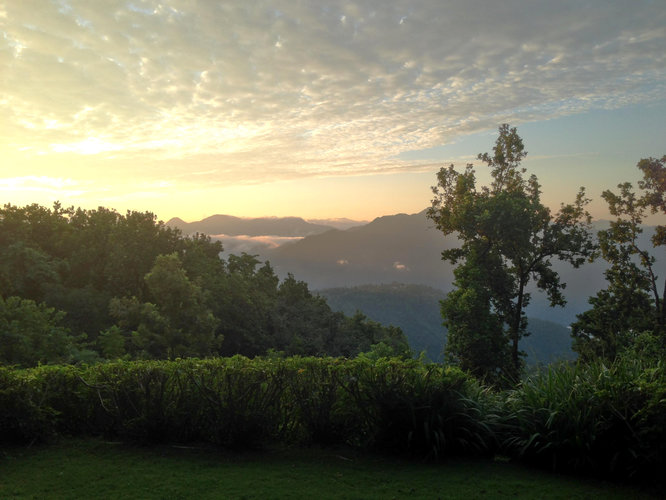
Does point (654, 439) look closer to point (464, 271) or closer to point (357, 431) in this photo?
point (357, 431)

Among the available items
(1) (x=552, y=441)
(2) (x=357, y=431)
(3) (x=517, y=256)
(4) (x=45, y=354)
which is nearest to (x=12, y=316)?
(4) (x=45, y=354)

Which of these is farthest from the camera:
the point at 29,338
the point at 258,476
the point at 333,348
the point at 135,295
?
the point at 333,348

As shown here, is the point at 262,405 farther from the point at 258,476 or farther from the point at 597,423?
the point at 597,423

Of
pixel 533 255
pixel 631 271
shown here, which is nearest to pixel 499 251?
pixel 533 255

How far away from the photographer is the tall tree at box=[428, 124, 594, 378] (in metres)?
17.4

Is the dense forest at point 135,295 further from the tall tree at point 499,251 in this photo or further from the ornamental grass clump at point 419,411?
the ornamental grass clump at point 419,411

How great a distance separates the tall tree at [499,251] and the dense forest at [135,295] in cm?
282

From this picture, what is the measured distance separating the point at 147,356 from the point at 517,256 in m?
15.1

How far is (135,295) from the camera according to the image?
2494cm

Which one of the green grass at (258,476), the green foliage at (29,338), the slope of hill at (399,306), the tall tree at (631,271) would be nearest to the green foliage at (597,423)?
the green grass at (258,476)

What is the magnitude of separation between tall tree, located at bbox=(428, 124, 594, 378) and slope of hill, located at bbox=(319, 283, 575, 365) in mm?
94862

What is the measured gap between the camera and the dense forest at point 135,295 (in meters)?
18.2

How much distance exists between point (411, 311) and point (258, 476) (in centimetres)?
13628

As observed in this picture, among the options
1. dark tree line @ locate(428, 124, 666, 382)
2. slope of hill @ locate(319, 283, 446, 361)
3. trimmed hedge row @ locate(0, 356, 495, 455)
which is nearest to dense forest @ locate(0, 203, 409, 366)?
dark tree line @ locate(428, 124, 666, 382)
